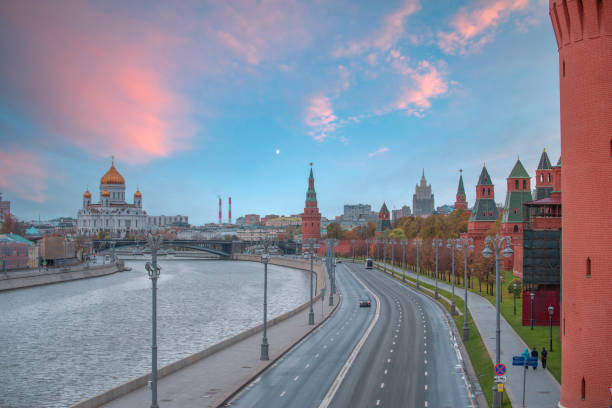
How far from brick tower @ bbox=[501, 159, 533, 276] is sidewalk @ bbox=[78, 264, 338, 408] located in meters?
41.6

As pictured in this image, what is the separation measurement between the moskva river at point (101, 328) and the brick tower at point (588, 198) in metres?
18.8

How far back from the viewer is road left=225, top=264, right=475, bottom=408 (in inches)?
702

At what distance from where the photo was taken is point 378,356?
79.3 feet

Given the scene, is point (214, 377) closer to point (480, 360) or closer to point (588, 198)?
point (480, 360)

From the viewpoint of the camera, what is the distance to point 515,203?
6688 cm

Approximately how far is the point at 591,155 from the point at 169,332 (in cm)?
3041

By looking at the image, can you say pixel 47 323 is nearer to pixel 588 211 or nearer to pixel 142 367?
pixel 142 367

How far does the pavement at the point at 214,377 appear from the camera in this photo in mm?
17781

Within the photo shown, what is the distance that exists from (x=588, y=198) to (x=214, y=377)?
14102 millimetres

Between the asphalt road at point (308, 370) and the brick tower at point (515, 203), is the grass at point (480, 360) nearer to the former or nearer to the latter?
the asphalt road at point (308, 370)

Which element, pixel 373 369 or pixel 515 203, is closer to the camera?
pixel 373 369

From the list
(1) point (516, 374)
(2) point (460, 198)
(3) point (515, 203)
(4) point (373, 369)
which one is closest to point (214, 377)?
(4) point (373, 369)

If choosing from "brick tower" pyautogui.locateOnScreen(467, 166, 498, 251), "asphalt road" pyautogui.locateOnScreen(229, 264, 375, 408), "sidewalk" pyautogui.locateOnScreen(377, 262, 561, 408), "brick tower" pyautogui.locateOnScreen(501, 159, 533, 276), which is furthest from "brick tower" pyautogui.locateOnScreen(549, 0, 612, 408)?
"brick tower" pyautogui.locateOnScreen(467, 166, 498, 251)

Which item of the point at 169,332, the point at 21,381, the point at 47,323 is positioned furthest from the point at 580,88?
the point at 47,323
